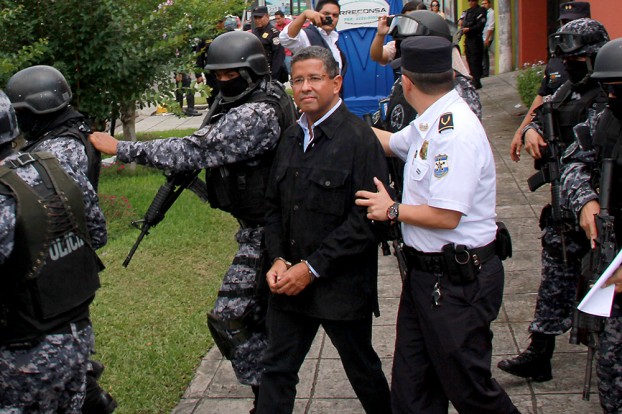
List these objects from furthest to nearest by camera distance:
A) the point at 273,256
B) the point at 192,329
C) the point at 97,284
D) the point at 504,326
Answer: the point at 192,329, the point at 504,326, the point at 273,256, the point at 97,284

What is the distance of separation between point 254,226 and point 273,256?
467mm

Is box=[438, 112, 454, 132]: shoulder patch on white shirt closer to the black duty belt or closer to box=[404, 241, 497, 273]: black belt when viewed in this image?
box=[404, 241, 497, 273]: black belt

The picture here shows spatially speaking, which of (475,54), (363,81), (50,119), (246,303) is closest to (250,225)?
(246,303)

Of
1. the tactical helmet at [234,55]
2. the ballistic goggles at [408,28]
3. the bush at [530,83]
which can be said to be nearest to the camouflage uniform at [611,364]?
the tactical helmet at [234,55]

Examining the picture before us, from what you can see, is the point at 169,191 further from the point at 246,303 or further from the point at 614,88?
the point at 614,88

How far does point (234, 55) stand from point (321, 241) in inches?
41.9

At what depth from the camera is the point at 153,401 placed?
495 centimetres

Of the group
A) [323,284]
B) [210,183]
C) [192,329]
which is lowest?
[192,329]

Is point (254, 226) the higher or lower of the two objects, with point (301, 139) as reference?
lower

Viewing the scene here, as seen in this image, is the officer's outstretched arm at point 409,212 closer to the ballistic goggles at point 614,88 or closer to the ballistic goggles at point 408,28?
the ballistic goggles at point 614,88

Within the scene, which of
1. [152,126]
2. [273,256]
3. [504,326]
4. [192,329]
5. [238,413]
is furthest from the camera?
[152,126]

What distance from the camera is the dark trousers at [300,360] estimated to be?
4.00 meters

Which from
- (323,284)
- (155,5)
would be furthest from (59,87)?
(155,5)

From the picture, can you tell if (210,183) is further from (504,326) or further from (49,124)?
(504,326)
